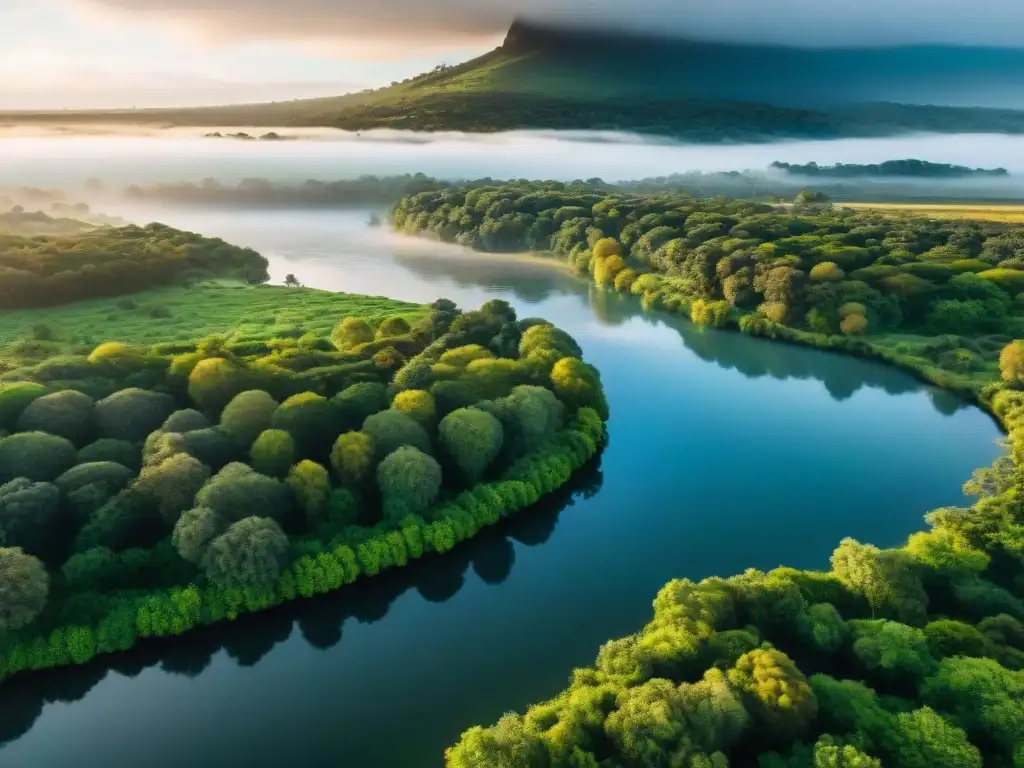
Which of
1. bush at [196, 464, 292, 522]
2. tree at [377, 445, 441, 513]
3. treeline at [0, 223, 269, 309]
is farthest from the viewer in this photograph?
treeline at [0, 223, 269, 309]

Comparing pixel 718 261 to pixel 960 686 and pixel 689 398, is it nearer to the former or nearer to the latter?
pixel 689 398

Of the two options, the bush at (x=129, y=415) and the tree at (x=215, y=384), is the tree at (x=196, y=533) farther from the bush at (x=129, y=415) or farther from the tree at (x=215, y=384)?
the tree at (x=215, y=384)

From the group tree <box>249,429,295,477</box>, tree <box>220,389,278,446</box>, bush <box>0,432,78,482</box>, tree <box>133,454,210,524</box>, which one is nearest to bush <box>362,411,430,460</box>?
tree <box>249,429,295,477</box>

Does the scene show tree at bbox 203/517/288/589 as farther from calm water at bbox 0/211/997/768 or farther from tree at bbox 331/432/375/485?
tree at bbox 331/432/375/485

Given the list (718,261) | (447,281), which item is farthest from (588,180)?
(718,261)

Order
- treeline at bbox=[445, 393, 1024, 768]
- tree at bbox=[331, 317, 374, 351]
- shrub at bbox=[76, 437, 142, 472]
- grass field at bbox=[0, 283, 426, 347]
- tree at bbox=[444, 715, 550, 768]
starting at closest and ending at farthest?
tree at bbox=[444, 715, 550, 768], treeline at bbox=[445, 393, 1024, 768], shrub at bbox=[76, 437, 142, 472], tree at bbox=[331, 317, 374, 351], grass field at bbox=[0, 283, 426, 347]

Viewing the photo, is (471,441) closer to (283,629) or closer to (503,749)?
(283,629)
